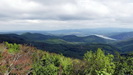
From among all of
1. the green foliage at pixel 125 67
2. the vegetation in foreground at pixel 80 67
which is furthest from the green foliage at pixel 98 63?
the green foliage at pixel 125 67

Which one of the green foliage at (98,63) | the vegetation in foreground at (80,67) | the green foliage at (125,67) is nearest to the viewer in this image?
the vegetation in foreground at (80,67)

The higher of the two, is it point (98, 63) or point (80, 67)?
point (98, 63)

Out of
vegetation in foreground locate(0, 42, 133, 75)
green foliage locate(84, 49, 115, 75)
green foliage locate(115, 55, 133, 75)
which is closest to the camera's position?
vegetation in foreground locate(0, 42, 133, 75)

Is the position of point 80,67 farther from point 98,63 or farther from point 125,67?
point 125,67

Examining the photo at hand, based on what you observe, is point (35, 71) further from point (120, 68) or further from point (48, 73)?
point (120, 68)

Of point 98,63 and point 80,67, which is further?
point 80,67

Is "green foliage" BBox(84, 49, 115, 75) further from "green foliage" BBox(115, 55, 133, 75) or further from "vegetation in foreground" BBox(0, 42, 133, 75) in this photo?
"green foliage" BBox(115, 55, 133, 75)

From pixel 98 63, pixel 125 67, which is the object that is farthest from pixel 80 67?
pixel 125 67

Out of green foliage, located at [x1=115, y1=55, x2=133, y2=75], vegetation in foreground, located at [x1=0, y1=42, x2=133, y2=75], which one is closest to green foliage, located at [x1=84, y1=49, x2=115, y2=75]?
vegetation in foreground, located at [x1=0, y1=42, x2=133, y2=75]

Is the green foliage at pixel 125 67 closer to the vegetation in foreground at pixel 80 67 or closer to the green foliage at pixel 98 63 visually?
the vegetation in foreground at pixel 80 67

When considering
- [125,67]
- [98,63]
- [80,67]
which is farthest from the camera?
[80,67]

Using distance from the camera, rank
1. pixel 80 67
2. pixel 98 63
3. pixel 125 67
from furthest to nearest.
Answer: pixel 80 67
pixel 125 67
pixel 98 63
